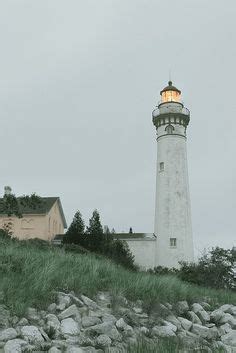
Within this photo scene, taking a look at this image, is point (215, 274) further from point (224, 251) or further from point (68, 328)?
point (68, 328)

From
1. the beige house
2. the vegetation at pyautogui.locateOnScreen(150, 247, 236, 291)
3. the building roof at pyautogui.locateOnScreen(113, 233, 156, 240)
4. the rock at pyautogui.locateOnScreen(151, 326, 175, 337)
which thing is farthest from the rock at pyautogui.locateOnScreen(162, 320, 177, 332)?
the beige house

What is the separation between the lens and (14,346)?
27.7ft

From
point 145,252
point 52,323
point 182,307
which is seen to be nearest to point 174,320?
point 182,307

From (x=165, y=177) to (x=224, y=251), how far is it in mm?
9408

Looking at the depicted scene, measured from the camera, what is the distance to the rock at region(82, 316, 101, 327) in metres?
10.2

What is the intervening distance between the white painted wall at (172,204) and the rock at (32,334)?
Result: 26.1 meters

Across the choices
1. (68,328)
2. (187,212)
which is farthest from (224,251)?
(68,328)

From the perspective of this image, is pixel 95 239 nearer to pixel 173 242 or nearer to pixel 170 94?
pixel 173 242

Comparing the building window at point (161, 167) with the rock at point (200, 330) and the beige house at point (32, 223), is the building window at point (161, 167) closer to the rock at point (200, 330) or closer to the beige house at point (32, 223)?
the beige house at point (32, 223)

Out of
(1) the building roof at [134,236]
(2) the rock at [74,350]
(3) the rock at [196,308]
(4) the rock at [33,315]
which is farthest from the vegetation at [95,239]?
(2) the rock at [74,350]

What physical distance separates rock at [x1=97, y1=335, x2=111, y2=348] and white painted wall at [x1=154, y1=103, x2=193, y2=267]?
2552 centimetres

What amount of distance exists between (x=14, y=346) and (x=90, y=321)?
→ 2.13 meters

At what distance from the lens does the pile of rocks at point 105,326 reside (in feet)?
29.3

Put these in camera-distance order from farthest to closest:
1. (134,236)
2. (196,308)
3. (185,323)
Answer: (134,236) → (196,308) → (185,323)
